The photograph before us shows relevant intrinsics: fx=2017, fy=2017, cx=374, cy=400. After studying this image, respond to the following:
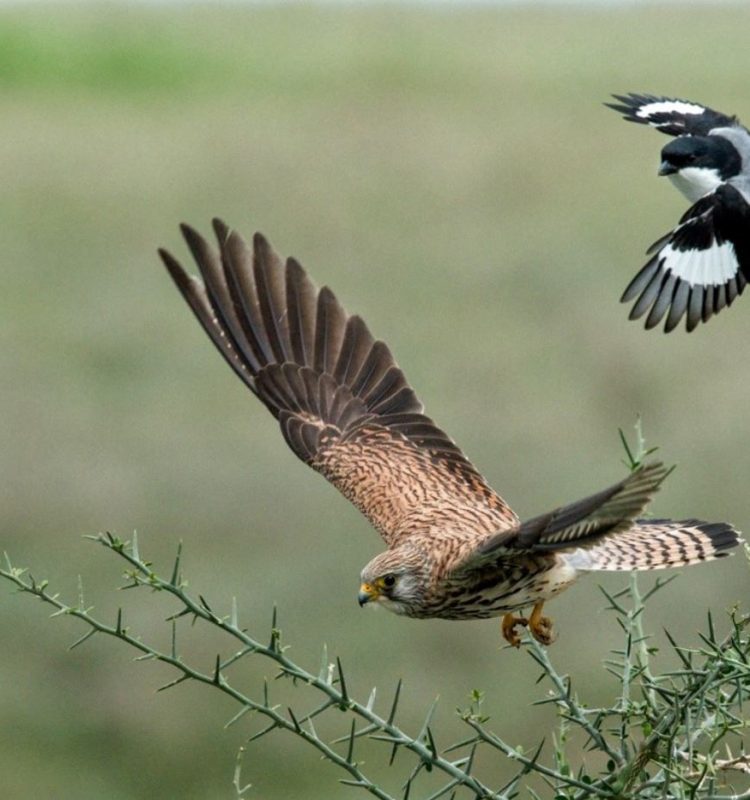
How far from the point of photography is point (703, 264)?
4879 millimetres

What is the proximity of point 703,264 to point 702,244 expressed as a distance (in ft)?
0.16

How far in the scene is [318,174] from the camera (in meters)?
14.6

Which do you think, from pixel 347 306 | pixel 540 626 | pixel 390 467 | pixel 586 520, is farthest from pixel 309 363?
pixel 347 306

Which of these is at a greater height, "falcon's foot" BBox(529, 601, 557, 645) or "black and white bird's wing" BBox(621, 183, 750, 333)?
"black and white bird's wing" BBox(621, 183, 750, 333)

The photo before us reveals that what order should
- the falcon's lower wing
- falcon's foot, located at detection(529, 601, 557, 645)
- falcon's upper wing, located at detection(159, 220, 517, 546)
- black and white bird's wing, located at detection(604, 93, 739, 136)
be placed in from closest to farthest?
the falcon's lower wing → falcon's foot, located at detection(529, 601, 557, 645) → falcon's upper wing, located at detection(159, 220, 517, 546) → black and white bird's wing, located at detection(604, 93, 739, 136)

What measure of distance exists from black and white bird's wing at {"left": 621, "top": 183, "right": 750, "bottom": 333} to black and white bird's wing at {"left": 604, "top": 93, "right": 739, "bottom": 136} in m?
0.34

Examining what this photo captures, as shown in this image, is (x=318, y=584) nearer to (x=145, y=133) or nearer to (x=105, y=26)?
(x=145, y=133)

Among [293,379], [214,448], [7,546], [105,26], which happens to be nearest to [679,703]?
[293,379]

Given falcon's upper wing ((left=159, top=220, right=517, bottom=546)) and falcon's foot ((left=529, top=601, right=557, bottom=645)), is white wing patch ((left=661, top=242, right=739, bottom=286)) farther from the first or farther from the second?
falcon's foot ((left=529, top=601, right=557, bottom=645))

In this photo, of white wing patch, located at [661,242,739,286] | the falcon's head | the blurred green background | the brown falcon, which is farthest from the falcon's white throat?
the blurred green background

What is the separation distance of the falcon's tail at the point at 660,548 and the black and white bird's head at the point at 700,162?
1.04 metres

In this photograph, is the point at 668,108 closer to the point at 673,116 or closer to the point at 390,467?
the point at 673,116

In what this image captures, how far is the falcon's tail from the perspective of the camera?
13.3 ft

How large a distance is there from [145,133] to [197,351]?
495 centimetres
